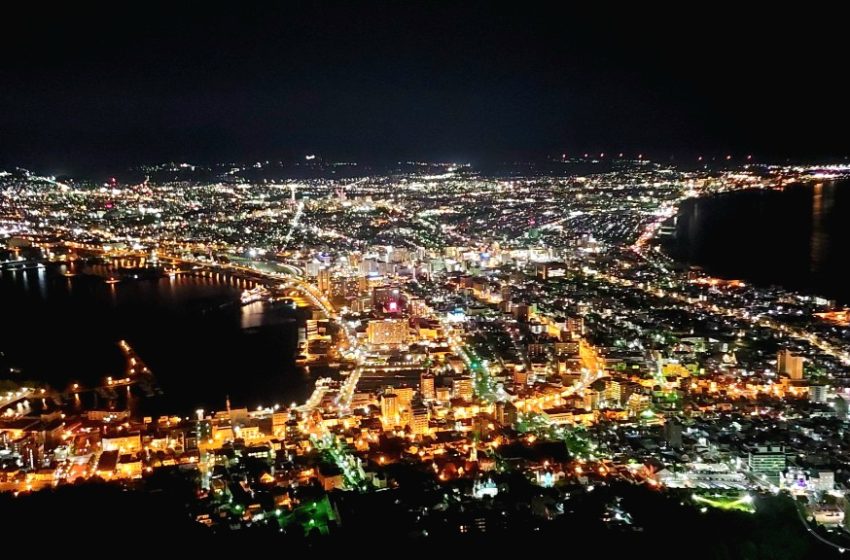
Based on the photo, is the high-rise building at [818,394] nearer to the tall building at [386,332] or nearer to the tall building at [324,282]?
the tall building at [386,332]

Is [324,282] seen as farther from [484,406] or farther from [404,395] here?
[484,406]

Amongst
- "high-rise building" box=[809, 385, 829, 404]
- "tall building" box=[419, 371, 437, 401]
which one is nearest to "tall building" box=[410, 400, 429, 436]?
"tall building" box=[419, 371, 437, 401]

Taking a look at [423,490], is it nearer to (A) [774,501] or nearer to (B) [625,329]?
(A) [774,501]

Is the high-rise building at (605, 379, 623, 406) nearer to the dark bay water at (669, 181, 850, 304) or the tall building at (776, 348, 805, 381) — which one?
the tall building at (776, 348, 805, 381)

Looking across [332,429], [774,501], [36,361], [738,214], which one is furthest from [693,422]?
[738,214]

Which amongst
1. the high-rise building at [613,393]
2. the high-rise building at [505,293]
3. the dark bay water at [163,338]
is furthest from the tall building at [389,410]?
the high-rise building at [505,293]

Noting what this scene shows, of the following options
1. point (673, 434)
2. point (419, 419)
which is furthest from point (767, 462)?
point (419, 419)

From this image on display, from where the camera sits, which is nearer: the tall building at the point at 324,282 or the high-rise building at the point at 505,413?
the high-rise building at the point at 505,413
